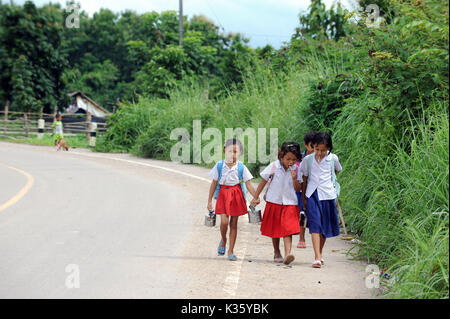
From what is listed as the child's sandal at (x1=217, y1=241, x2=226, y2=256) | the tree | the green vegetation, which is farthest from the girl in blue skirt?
the tree

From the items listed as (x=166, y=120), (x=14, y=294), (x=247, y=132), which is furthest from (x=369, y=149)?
(x=166, y=120)

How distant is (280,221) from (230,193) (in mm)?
686

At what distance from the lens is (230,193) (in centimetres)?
Answer: 709

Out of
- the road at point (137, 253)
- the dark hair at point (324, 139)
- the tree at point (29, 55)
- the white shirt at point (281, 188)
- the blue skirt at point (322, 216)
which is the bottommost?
the road at point (137, 253)

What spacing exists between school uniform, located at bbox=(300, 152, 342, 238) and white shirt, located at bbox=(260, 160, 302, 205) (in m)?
0.20

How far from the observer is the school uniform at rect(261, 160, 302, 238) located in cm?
681

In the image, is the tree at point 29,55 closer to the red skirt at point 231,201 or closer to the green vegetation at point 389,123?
the green vegetation at point 389,123

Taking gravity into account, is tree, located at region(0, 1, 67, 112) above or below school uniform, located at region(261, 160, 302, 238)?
above

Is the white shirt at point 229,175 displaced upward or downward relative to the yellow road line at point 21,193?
upward

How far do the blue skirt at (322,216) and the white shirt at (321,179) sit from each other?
0.21ft

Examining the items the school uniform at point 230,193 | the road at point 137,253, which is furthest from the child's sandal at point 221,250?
the school uniform at point 230,193

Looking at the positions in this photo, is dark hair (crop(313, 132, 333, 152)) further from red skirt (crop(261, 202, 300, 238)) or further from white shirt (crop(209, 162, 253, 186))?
white shirt (crop(209, 162, 253, 186))

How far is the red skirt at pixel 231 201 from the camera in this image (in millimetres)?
7047
